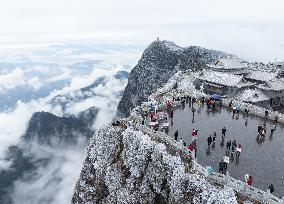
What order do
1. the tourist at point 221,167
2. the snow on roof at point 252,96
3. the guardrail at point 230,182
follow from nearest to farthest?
the guardrail at point 230,182 → the tourist at point 221,167 → the snow on roof at point 252,96

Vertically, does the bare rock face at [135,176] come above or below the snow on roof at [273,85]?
below

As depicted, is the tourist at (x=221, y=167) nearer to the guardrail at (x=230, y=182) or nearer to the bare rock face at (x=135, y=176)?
the guardrail at (x=230, y=182)

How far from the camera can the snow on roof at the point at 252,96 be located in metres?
75.5

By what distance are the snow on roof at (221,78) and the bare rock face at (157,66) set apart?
65383mm

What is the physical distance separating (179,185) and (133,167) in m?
9.26

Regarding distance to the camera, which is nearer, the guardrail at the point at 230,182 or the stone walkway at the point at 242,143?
the guardrail at the point at 230,182

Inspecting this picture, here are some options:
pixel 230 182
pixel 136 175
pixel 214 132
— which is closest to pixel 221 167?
pixel 230 182

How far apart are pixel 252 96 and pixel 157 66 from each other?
4028 inches

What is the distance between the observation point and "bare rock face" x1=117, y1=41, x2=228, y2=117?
160 m

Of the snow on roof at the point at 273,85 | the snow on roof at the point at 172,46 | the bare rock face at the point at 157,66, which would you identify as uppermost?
the snow on roof at the point at 273,85

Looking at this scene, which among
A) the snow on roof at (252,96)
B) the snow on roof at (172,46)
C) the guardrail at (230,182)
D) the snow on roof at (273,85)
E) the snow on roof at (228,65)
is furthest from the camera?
the snow on roof at (172,46)

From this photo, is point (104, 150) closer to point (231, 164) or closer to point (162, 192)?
point (162, 192)

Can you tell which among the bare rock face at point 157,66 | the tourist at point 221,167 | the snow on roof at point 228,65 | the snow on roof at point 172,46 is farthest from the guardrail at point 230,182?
the snow on roof at point 172,46

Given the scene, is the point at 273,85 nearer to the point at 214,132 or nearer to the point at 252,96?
the point at 252,96
